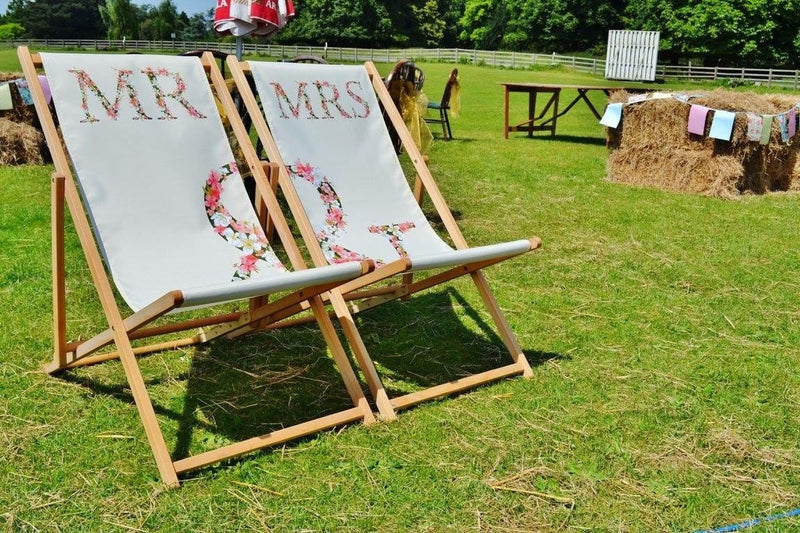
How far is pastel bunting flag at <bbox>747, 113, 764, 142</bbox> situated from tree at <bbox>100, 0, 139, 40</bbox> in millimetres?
50569

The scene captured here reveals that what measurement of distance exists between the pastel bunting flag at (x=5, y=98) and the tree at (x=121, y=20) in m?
47.3

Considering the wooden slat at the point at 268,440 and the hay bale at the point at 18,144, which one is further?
the hay bale at the point at 18,144

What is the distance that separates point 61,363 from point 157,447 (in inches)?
34.4

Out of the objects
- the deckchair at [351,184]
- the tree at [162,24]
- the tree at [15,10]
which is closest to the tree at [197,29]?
the tree at [162,24]

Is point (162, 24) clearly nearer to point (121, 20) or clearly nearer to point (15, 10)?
point (121, 20)

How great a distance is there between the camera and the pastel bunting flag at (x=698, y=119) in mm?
6691

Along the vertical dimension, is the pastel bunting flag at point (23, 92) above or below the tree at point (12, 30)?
above

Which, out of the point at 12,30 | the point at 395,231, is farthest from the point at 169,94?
the point at 12,30

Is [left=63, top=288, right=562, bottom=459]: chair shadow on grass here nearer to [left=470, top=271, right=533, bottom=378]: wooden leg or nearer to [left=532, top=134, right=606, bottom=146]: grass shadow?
[left=470, top=271, right=533, bottom=378]: wooden leg

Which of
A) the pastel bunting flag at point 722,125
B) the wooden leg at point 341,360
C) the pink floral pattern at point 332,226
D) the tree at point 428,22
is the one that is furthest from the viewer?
the tree at point 428,22

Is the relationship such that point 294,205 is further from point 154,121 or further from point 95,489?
point 95,489

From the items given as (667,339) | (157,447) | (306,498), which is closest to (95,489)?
(157,447)

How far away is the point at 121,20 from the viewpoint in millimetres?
50719

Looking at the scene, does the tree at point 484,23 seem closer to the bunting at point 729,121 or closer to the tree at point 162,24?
the tree at point 162,24
